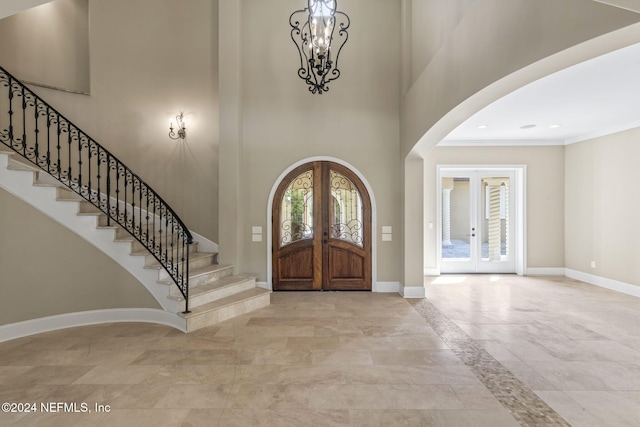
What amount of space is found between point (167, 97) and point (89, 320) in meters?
4.15

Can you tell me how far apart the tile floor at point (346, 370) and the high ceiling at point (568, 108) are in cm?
312

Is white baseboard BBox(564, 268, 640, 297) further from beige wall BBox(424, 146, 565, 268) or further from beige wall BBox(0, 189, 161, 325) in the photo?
beige wall BBox(0, 189, 161, 325)

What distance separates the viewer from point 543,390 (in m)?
2.62

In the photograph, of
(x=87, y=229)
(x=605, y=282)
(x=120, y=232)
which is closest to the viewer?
(x=87, y=229)

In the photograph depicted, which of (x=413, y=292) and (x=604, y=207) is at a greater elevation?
(x=604, y=207)

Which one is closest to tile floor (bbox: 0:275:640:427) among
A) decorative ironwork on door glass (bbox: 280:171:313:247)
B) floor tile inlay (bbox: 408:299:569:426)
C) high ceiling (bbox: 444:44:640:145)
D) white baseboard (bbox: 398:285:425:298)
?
floor tile inlay (bbox: 408:299:569:426)

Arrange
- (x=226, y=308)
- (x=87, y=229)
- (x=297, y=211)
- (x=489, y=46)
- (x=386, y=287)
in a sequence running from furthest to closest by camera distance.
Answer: (x=297, y=211) → (x=386, y=287) → (x=226, y=308) → (x=87, y=229) → (x=489, y=46)

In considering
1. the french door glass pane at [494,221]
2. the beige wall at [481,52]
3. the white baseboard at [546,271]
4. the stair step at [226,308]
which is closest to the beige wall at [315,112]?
the beige wall at [481,52]

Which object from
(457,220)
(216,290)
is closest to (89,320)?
(216,290)

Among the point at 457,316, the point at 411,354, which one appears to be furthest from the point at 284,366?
the point at 457,316

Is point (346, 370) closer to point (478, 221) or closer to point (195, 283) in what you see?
point (195, 283)

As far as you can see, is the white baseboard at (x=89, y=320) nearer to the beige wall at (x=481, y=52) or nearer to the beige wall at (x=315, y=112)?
the beige wall at (x=315, y=112)

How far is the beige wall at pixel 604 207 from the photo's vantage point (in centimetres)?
551

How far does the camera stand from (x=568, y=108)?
14.9ft
